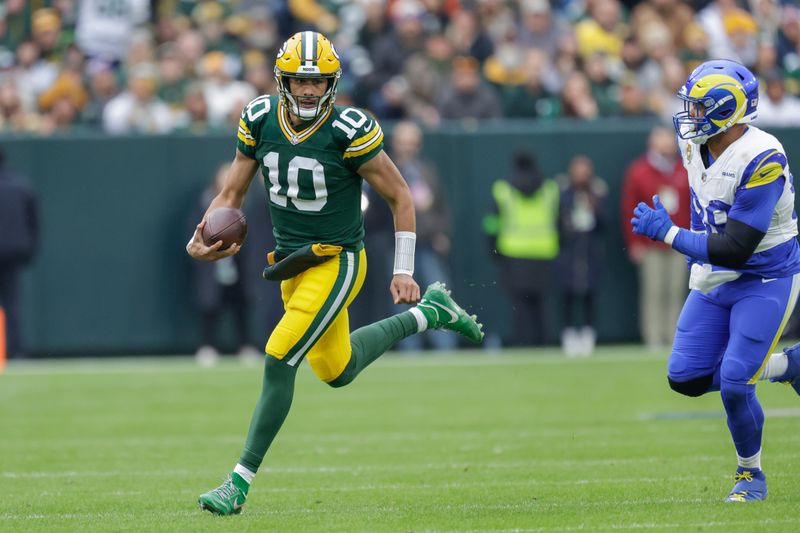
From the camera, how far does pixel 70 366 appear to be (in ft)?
46.6

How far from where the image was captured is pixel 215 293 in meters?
14.4

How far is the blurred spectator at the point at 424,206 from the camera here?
14.1m

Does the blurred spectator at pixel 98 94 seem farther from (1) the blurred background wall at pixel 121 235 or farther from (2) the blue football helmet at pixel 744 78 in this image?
(2) the blue football helmet at pixel 744 78

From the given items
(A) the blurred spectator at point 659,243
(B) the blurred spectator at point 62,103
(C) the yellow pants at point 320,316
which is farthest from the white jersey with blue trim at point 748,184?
(B) the blurred spectator at point 62,103

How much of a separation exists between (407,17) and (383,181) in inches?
366

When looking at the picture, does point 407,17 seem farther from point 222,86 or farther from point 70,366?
point 70,366

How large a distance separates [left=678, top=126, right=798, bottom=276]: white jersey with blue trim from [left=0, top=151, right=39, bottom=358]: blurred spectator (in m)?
8.87

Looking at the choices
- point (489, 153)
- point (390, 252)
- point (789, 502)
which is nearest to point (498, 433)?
point (789, 502)

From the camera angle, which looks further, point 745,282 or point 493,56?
point 493,56

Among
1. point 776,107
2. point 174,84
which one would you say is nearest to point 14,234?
point 174,84

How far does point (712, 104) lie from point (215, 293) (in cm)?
889

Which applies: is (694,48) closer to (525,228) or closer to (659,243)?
(659,243)

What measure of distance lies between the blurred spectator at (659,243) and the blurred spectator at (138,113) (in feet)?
15.1

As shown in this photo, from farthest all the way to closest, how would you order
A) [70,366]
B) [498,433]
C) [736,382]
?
[70,366] → [498,433] → [736,382]
